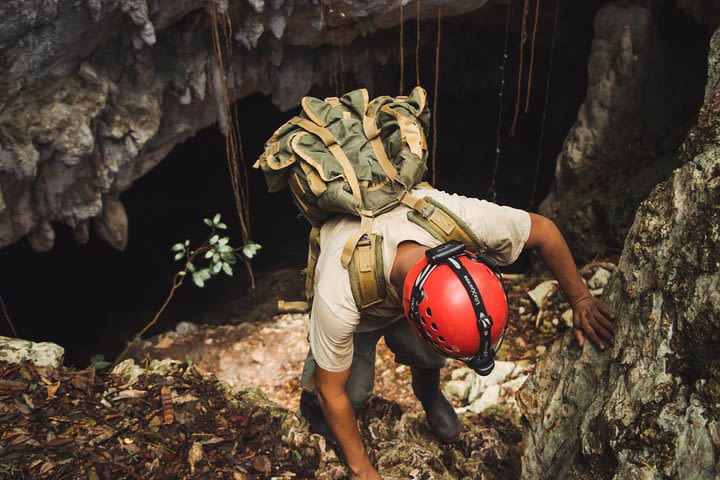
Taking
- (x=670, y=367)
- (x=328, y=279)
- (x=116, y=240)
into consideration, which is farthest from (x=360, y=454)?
(x=116, y=240)

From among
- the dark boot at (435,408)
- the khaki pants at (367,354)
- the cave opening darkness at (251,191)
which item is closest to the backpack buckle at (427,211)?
the khaki pants at (367,354)

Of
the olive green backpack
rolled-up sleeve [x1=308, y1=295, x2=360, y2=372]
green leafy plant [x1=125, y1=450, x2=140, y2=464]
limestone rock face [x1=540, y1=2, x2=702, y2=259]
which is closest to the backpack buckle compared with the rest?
the olive green backpack

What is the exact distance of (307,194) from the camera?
3279 mm

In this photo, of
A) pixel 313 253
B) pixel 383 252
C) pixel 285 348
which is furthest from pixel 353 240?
pixel 285 348

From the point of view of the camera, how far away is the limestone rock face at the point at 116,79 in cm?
485

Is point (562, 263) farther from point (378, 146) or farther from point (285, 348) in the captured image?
A: point (285, 348)

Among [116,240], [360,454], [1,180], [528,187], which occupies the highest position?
[1,180]

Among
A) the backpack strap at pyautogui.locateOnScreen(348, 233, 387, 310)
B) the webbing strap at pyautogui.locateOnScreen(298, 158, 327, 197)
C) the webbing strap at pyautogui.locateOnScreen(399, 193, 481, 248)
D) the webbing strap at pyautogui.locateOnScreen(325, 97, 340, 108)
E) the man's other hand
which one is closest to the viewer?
the man's other hand

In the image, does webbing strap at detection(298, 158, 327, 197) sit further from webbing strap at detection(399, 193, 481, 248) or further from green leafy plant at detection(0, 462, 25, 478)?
green leafy plant at detection(0, 462, 25, 478)

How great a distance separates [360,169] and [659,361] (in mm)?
1821

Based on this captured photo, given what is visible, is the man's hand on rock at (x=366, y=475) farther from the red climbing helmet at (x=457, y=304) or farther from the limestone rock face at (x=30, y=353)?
the limestone rock face at (x=30, y=353)

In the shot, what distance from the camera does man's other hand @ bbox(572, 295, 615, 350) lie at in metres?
2.79

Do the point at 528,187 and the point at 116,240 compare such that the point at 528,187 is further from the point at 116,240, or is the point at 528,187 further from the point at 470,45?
the point at 116,240

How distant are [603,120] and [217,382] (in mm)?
5488
